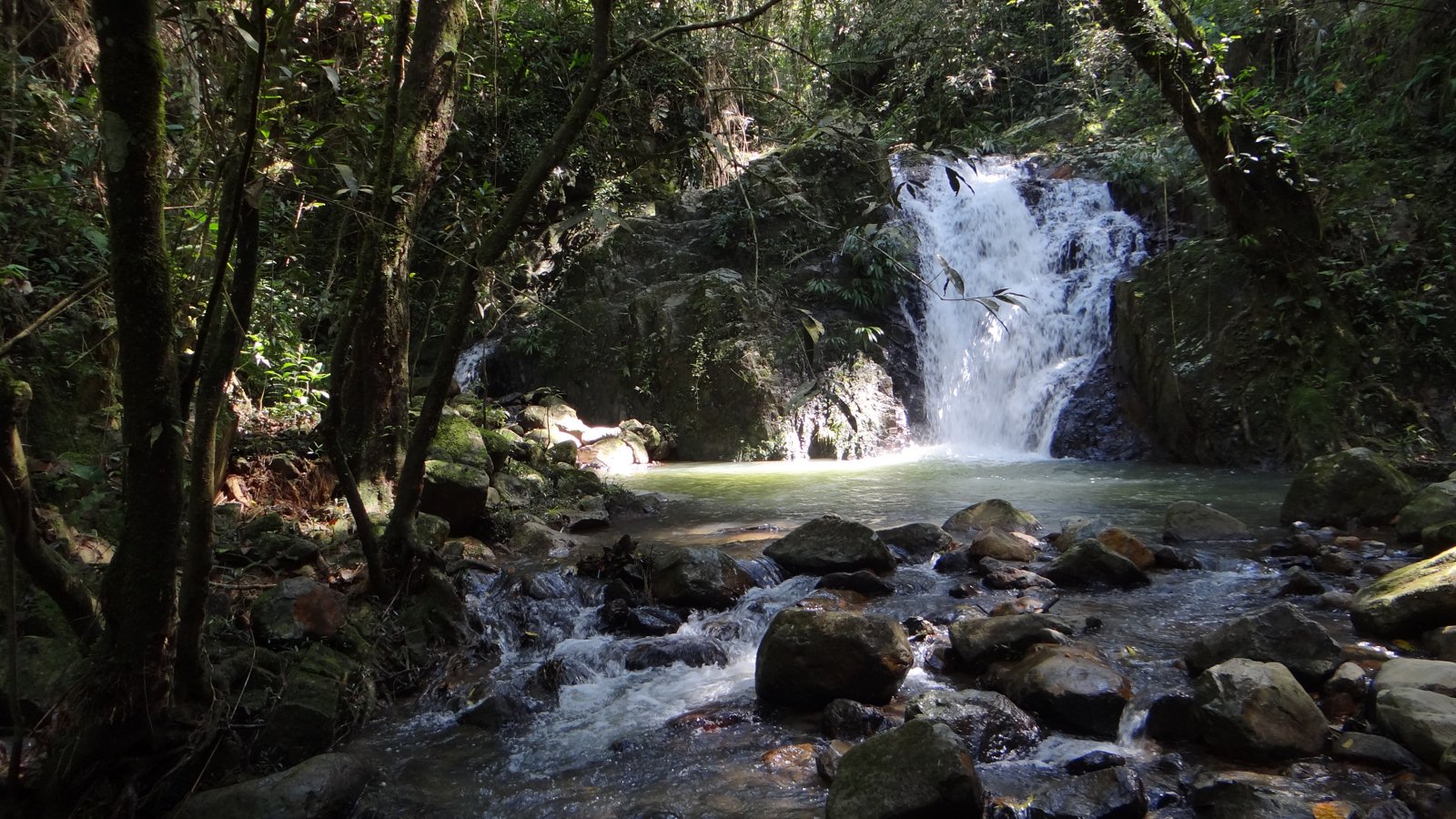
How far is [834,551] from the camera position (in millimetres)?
5578

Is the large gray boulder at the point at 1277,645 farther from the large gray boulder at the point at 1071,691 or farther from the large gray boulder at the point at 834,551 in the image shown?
the large gray boulder at the point at 834,551

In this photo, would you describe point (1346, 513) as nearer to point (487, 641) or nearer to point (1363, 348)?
point (1363, 348)

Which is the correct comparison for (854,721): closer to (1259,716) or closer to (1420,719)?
(1259,716)

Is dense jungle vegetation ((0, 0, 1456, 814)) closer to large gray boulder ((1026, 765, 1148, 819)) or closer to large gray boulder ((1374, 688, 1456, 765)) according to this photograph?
large gray boulder ((1026, 765, 1148, 819))

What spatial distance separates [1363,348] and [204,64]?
32.4ft

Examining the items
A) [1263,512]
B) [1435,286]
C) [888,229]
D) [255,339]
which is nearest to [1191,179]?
[1435,286]

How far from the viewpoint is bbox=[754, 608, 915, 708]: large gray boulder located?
3645 millimetres

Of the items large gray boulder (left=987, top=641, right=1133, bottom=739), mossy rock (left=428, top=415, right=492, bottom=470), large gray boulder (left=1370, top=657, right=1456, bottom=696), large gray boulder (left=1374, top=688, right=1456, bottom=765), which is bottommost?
large gray boulder (left=987, top=641, right=1133, bottom=739)

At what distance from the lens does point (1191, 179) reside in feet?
38.1

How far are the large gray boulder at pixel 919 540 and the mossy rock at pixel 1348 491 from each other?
104 inches

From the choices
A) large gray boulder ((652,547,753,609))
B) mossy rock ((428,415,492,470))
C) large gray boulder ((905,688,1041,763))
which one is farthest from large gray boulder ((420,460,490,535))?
large gray boulder ((905,688,1041,763))

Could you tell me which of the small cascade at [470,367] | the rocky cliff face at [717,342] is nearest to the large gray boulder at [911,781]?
the rocky cliff face at [717,342]

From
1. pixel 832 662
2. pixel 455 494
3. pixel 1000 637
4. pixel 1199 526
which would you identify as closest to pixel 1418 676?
pixel 1000 637

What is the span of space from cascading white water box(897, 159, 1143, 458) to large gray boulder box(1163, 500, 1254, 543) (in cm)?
497
